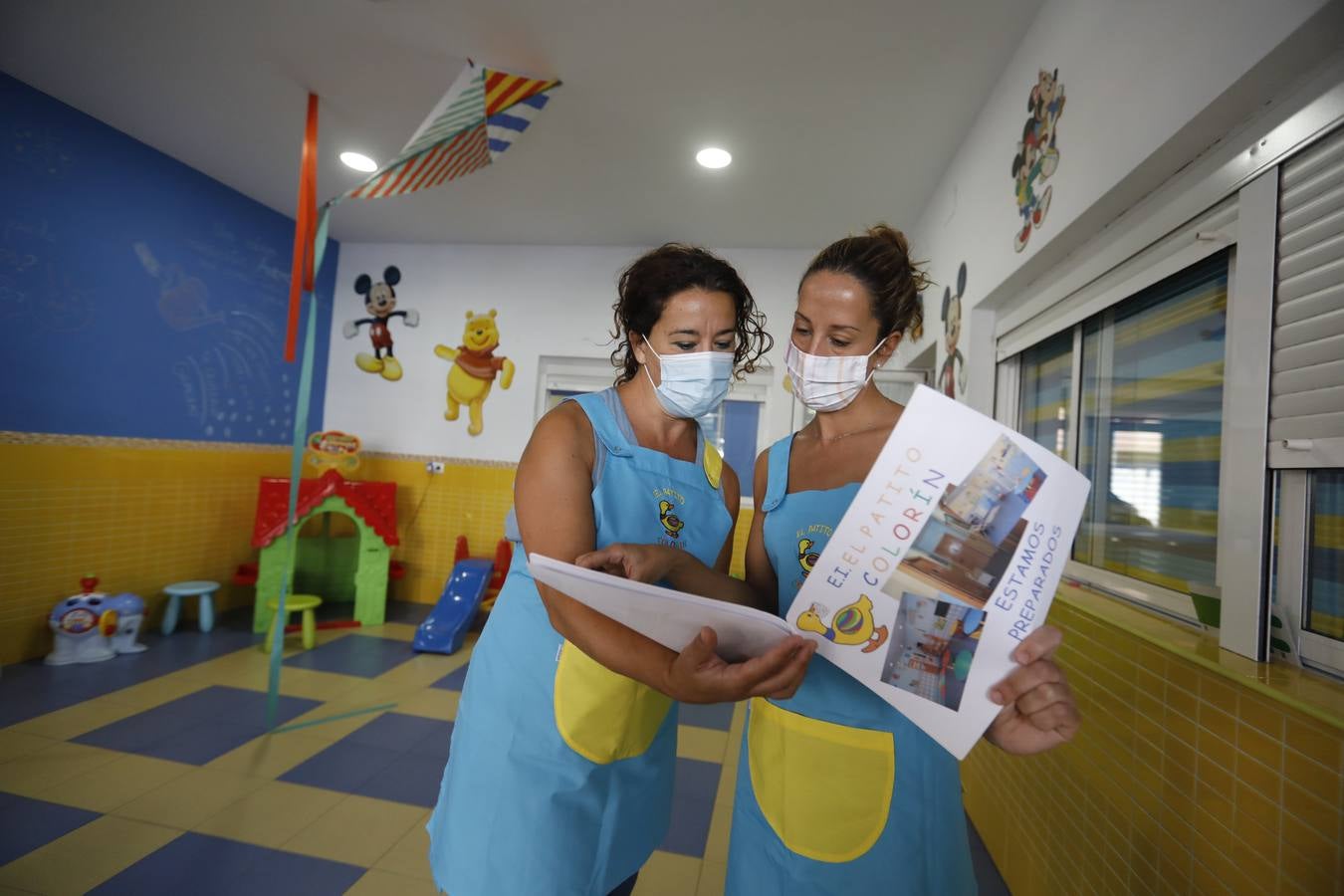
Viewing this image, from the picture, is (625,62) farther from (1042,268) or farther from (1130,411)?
(1130,411)

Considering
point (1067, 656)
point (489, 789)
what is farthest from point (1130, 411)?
point (489, 789)

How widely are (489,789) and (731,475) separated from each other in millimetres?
632

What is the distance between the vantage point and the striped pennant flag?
2.38 m

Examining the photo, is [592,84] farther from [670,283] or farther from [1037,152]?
[670,283]

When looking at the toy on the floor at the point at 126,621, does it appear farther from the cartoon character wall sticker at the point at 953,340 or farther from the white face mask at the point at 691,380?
the cartoon character wall sticker at the point at 953,340

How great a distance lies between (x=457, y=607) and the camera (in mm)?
3941

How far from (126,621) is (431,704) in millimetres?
1800

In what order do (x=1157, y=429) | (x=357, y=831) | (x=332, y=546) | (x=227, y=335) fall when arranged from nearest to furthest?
(x=1157, y=429) < (x=357, y=831) < (x=227, y=335) < (x=332, y=546)

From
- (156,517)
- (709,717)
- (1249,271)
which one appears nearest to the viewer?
(1249,271)

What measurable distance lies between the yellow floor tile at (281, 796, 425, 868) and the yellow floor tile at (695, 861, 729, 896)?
94 cm

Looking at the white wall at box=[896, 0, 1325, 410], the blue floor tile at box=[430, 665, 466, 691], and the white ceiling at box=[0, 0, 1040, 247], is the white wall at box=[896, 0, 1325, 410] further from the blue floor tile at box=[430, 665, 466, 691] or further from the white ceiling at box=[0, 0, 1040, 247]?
the blue floor tile at box=[430, 665, 466, 691]

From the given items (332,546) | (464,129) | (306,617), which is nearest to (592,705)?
(464,129)

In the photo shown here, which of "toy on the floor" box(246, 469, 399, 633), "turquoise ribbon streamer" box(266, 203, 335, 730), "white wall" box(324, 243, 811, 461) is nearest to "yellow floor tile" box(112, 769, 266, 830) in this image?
"turquoise ribbon streamer" box(266, 203, 335, 730)

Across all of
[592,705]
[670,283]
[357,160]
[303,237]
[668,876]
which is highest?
[357,160]
